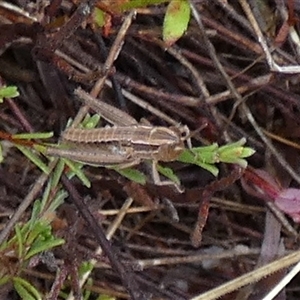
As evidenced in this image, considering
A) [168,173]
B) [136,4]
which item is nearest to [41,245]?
[168,173]

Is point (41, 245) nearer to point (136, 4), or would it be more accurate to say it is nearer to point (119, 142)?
point (119, 142)

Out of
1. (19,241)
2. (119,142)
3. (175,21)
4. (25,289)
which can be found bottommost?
(25,289)

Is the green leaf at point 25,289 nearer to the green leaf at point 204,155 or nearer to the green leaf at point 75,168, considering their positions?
the green leaf at point 75,168

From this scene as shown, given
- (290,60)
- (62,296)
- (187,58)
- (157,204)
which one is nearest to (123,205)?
(157,204)

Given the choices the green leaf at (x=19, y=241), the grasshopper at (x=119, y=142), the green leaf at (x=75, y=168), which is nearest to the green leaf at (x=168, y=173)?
the grasshopper at (x=119, y=142)

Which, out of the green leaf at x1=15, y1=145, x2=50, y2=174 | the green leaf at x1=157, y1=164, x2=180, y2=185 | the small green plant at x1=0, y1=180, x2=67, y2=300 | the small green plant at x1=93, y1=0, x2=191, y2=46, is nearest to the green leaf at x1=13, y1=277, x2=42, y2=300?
the small green plant at x1=0, y1=180, x2=67, y2=300

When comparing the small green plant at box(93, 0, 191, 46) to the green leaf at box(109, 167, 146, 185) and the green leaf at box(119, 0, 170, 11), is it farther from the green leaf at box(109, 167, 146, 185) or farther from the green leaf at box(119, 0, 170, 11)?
the green leaf at box(109, 167, 146, 185)

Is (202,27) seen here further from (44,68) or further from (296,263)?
(296,263)
